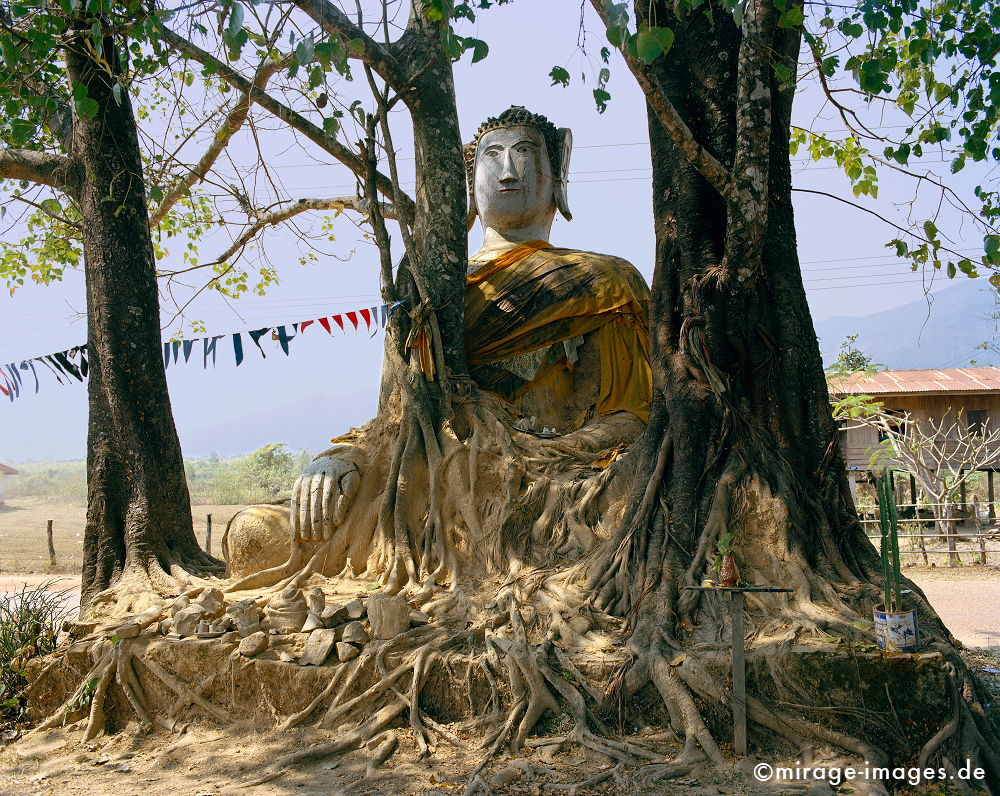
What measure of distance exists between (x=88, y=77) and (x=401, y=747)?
492 centimetres

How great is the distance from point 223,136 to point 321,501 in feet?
12.5

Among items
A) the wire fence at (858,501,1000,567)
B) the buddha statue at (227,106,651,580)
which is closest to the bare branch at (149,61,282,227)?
the buddha statue at (227,106,651,580)

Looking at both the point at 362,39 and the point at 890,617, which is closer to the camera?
the point at 890,617

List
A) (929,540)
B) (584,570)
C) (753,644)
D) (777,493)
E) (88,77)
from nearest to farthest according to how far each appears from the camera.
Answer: (753,644) < (777,493) < (584,570) < (88,77) < (929,540)

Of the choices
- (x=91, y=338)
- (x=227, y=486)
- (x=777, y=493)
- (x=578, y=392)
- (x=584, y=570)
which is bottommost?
(x=227, y=486)

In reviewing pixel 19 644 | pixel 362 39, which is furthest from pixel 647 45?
Answer: pixel 19 644

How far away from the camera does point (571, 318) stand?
682 cm

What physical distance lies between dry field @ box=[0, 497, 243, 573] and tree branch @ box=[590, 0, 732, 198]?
1208 cm

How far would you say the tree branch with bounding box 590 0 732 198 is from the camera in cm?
427

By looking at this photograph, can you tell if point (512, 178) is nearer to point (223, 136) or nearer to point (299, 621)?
point (223, 136)

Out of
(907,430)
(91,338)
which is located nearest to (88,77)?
(91,338)

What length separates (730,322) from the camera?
16.2 ft

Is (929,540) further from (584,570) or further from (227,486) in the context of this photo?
(227,486)

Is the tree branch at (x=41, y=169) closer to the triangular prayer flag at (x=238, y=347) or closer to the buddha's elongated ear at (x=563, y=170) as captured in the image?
the triangular prayer flag at (x=238, y=347)
